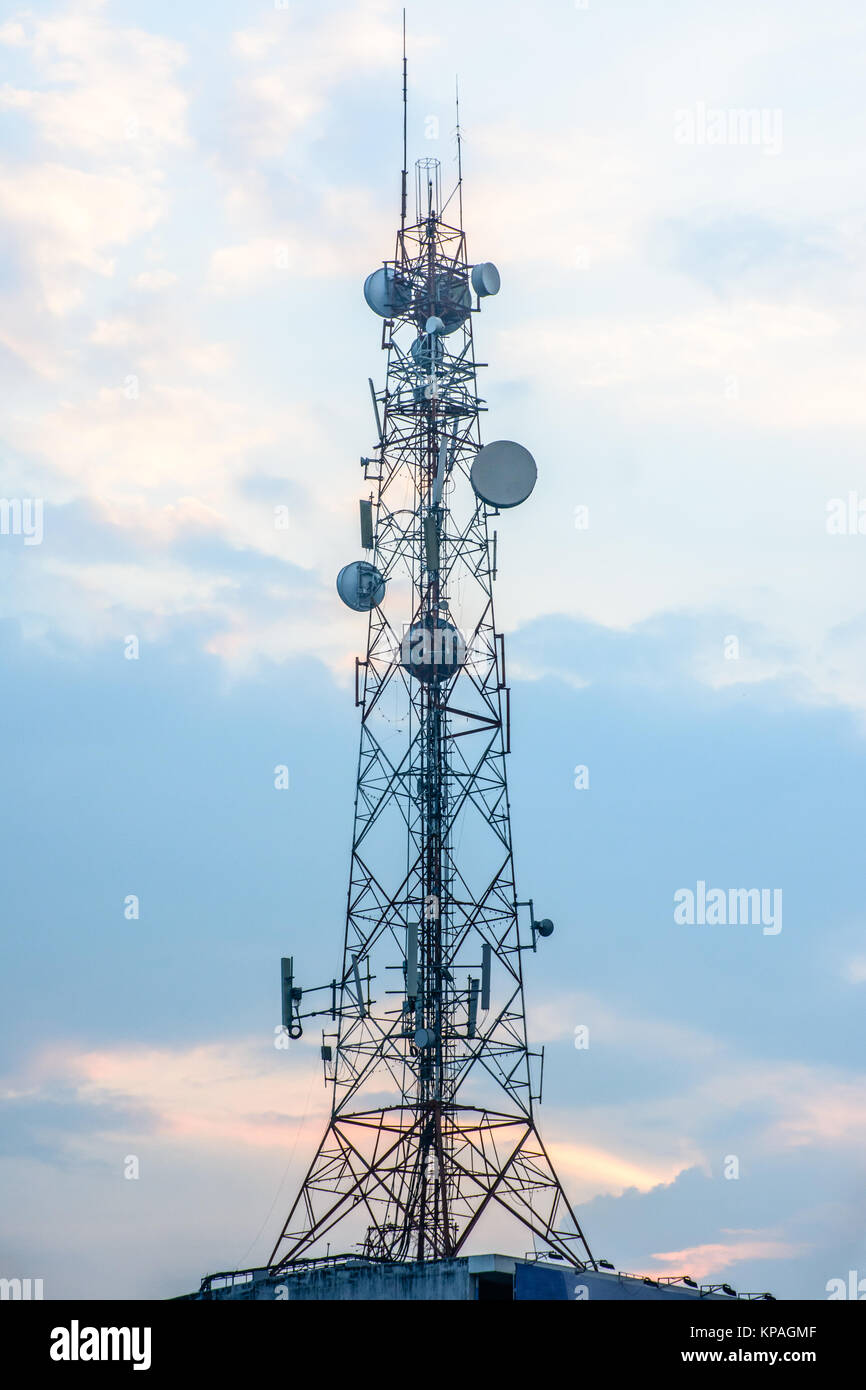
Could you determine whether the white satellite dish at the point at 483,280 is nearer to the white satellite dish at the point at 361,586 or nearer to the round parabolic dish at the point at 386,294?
the round parabolic dish at the point at 386,294

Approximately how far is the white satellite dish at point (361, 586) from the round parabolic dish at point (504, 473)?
5282 mm

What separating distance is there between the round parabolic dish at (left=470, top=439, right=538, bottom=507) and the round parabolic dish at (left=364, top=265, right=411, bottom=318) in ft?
25.9

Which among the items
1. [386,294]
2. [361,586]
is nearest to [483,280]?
[386,294]

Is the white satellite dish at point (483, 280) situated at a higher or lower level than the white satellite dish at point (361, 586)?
higher

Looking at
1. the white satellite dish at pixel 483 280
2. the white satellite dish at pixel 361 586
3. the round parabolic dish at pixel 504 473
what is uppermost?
the white satellite dish at pixel 483 280

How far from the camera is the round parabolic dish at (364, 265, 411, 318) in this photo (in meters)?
77.5

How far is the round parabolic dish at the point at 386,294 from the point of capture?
3051 inches

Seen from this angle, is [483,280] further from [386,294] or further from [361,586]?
[361,586]

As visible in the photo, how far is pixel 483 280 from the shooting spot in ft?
250

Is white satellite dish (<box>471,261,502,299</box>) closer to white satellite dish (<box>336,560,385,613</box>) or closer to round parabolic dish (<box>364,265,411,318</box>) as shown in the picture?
round parabolic dish (<box>364,265,411,318</box>)

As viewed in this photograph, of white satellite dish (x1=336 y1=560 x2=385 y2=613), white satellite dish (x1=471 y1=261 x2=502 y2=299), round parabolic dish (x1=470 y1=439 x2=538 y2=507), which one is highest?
white satellite dish (x1=471 y1=261 x2=502 y2=299)

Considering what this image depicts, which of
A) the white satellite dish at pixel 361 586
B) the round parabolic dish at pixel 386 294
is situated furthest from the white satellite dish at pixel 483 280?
the white satellite dish at pixel 361 586

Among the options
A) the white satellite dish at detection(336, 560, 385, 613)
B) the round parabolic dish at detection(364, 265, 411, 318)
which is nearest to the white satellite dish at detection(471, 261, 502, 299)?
the round parabolic dish at detection(364, 265, 411, 318)
